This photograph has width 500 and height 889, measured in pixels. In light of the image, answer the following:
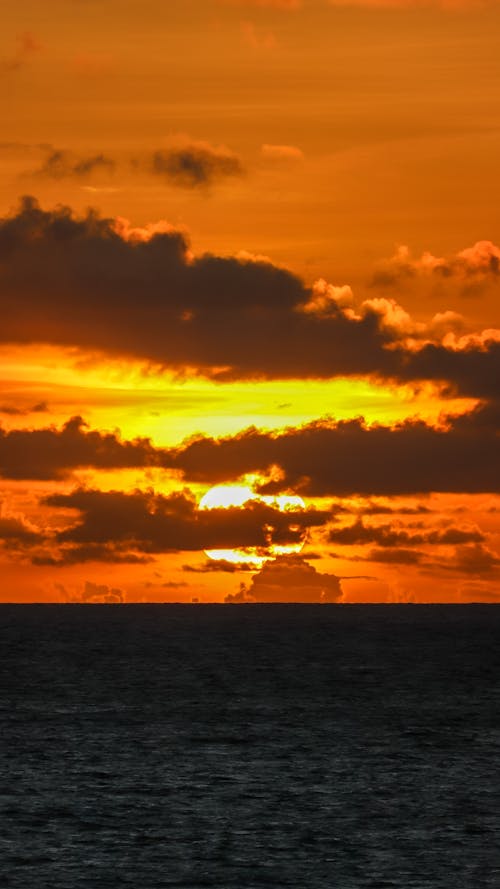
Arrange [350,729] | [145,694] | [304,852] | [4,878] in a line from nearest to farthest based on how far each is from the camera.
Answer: [4,878], [304,852], [350,729], [145,694]

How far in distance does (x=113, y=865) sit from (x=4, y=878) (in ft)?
16.1

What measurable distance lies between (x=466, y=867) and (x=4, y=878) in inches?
753

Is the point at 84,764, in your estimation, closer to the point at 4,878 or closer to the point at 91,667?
the point at 4,878

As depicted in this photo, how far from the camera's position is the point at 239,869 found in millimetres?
65750

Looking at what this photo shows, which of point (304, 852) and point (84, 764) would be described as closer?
point (304, 852)

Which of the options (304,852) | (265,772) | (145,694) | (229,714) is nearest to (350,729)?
(229,714)

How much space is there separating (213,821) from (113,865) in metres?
10.2

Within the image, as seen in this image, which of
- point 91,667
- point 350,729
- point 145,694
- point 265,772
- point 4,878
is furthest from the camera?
point 91,667

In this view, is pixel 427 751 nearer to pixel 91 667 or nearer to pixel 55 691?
pixel 55 691

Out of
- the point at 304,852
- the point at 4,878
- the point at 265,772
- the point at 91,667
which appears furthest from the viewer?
the point at 91,667

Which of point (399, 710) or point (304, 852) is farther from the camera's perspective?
point (399, 710)

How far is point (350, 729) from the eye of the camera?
385 feet

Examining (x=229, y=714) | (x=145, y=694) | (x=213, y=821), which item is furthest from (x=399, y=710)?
(x=213, y=821)

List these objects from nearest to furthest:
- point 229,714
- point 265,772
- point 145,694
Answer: point 265,772 < point 229,714 < point 145,694
